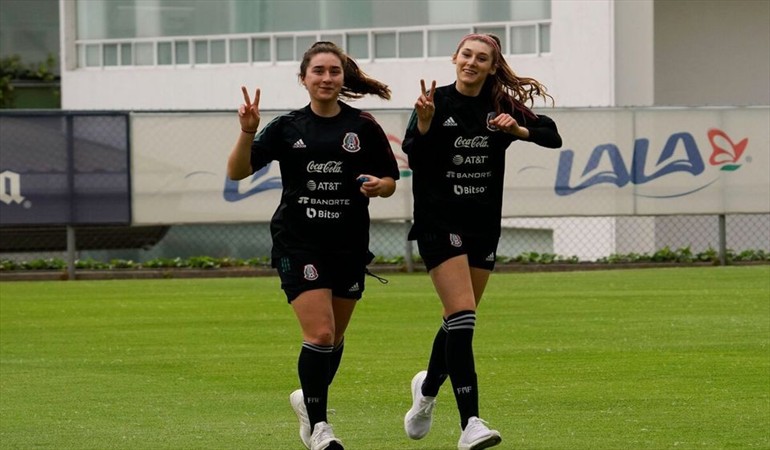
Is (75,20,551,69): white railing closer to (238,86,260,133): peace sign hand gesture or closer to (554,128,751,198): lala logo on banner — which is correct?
(554,128,751,198): lala logo on banner

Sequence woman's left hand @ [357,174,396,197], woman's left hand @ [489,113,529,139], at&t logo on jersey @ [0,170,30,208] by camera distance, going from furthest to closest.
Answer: at&t logo on jersey @ [0,170,30,208] → woman's left hand @ [489,113,529,139] → woman's left hand @ [357,174,396,197]

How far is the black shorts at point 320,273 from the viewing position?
7848mm

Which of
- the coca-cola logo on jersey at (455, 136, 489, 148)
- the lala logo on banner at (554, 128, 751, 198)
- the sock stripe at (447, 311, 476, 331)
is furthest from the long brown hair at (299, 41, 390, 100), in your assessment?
the lala logo on banner at (554, 128, 751, 198)

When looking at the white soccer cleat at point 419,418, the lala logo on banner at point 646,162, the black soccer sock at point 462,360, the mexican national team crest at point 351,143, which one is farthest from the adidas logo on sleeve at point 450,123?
the lala logo on banner at point 646,162

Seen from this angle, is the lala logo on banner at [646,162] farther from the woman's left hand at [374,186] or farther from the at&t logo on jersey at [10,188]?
the woman's left hand at [374,186]

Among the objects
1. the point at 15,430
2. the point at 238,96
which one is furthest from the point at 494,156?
the point at 238,96

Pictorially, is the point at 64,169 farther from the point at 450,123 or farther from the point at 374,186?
the point at 374,186

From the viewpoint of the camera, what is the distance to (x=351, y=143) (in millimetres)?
7891

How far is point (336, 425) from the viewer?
8.86m

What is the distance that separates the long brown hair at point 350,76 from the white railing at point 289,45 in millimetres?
17338

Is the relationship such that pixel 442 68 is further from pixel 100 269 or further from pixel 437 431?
pixel 437 431

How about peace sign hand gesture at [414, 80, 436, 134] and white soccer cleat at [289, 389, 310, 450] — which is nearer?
white soccer cleat at [289, 389, 310, 450]

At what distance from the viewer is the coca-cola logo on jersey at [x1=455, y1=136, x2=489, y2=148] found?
8219 millimetres

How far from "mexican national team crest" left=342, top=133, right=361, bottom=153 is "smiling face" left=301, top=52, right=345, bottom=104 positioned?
21 centimetres
